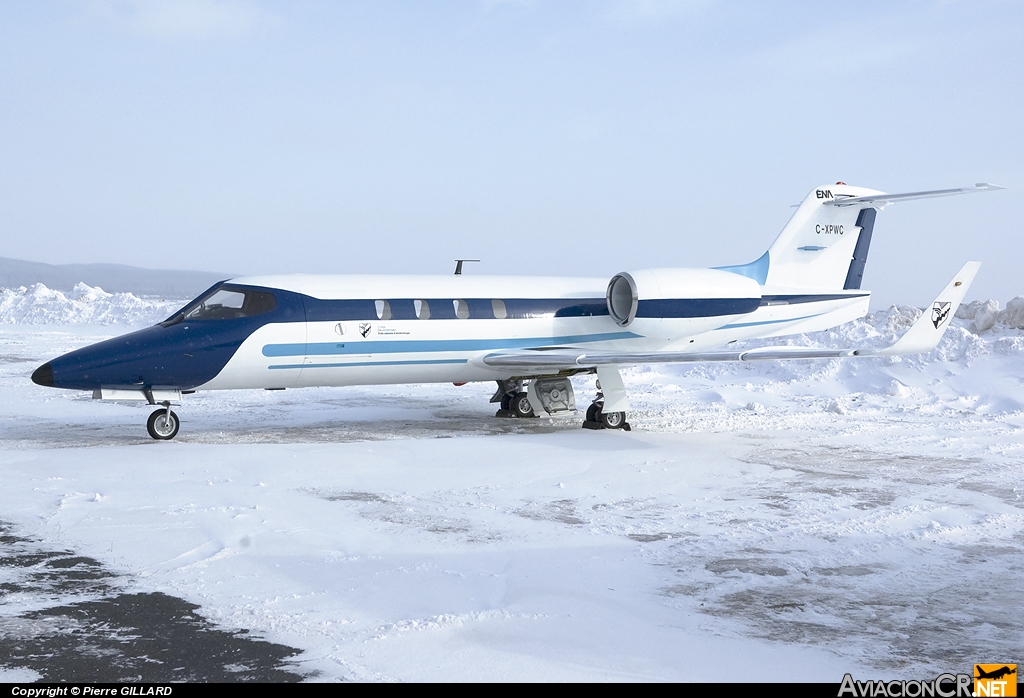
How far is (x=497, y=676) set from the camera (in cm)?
423

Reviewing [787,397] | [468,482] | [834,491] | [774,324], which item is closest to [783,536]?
[834,491]

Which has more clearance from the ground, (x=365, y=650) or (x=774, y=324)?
(x=774, y=324)

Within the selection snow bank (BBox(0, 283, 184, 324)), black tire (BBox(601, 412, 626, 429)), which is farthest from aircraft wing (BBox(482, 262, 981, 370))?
snow bank (BBox(0, 283, 184, 324))

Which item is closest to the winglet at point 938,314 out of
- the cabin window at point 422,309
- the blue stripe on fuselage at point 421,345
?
the blue stripe on fuselage at point 421,345

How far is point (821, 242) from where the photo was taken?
1505 centimetres

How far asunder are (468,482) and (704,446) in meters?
3.69

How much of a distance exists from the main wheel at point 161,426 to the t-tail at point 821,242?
8.95 metres

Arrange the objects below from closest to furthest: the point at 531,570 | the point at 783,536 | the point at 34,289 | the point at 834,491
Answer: the point at 531,570 < the point at 783,536 < the point at 834,491 < the point at 34,289

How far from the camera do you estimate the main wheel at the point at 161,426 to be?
11.1m

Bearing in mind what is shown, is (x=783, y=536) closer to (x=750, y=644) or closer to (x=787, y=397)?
(x=750, y=644)

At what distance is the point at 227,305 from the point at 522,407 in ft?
16.2

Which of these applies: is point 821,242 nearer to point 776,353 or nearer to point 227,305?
point 776,353

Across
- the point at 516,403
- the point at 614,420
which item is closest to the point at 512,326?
the point at 516,403

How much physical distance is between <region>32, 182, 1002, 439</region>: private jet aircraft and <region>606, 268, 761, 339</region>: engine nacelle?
23 mm
